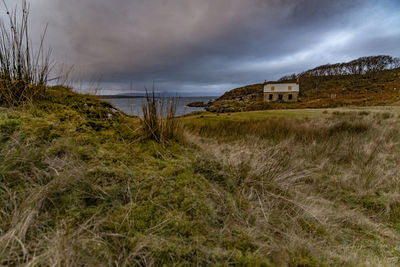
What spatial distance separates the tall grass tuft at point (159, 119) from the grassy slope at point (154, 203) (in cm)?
18

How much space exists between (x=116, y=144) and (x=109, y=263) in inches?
62.3

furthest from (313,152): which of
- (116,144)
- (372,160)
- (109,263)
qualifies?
(109,263)

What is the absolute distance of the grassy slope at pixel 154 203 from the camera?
3.41 ft

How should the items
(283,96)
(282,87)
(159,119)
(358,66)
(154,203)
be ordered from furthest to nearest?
1. (358,66)
2. (282,87)
3. (283,96)
4. (159,119)
5. (154,203)

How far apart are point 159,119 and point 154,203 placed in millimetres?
1640

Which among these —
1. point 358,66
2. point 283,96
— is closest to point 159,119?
point 283,96

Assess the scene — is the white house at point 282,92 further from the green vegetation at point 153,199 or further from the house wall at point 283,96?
the green vegetation at point 153,199

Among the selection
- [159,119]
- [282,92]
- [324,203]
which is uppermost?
[282,92]

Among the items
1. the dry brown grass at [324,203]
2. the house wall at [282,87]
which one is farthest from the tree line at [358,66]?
the dry brown grass at [324,203]

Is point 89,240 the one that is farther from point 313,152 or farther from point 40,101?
point 313,152

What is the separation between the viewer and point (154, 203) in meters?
1.43

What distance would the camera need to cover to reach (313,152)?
4273mm

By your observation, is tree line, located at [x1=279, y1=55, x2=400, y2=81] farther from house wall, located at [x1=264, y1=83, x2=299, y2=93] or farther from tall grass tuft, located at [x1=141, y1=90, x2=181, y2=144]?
tall grass tuft, located at [x1=141, y1=90, x2=181, y2=144]

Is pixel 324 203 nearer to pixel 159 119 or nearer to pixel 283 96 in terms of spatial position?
pixel 159 119
